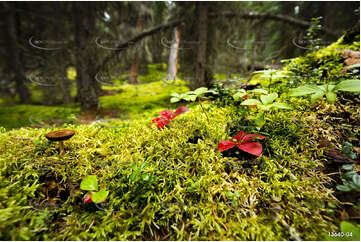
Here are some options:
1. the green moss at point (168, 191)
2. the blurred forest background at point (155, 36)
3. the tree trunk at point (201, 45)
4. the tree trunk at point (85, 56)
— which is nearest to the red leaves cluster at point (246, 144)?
the green moss at point (168, 191)

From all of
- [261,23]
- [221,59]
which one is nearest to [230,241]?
[221,59]

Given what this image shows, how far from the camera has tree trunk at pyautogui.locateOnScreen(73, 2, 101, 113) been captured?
4.03 metres

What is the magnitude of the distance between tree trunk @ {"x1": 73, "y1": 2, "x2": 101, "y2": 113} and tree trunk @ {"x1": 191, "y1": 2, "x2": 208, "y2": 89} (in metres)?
3.35

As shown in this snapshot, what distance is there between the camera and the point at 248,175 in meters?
1.29

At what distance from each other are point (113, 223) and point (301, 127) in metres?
2.02

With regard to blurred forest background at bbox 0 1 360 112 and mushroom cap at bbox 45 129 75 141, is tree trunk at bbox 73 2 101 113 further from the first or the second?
mushroom cap at bbox 45 129 75 141

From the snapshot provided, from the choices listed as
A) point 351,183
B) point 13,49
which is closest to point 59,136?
point 351,183

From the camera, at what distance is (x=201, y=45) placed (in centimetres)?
456

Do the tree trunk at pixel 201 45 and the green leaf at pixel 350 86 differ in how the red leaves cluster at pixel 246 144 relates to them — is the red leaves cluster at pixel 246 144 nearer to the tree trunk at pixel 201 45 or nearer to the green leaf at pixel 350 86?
the green leaf at pixel 350 86

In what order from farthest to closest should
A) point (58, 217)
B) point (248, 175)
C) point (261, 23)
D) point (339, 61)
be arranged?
point (261, 23)
point (339, 61)
point (248, 175)
point (58, 217)

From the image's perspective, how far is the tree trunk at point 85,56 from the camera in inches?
159

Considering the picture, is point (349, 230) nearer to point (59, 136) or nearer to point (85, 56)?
point (59, 136)

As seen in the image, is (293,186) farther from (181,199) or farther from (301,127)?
(181,199)

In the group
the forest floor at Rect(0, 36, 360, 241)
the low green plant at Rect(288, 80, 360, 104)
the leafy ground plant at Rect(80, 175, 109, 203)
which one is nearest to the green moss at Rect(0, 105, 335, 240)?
the forest floor at Rect(0, 36, 360, 241)
